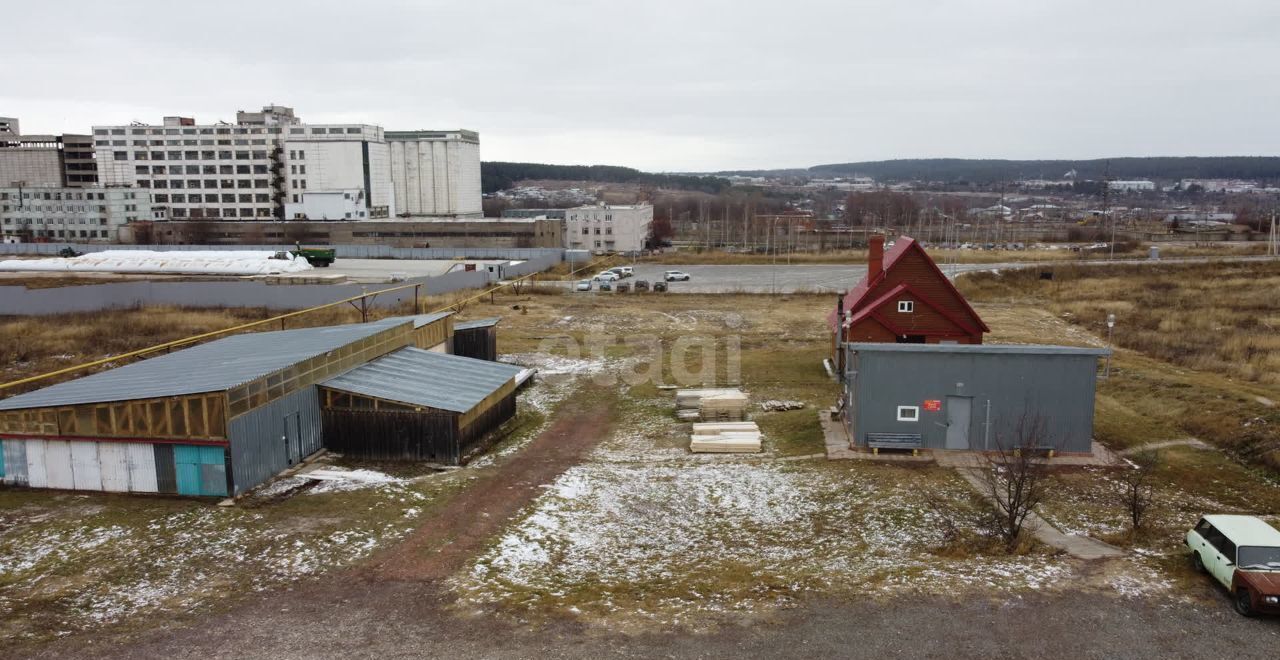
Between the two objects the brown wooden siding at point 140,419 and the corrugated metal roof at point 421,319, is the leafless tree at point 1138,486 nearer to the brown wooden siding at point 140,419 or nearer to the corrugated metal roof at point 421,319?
the brown wooden siding at point 140,419

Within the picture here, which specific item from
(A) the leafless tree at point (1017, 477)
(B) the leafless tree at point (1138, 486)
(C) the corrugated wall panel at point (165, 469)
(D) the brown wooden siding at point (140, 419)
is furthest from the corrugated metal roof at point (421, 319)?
(B) the leafless tree at point (1138, 486)

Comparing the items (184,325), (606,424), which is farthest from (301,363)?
(184,325)

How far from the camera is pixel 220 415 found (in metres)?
20.1

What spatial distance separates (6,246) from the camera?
295ft

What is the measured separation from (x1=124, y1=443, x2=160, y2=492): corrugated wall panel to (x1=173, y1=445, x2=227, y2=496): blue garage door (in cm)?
62

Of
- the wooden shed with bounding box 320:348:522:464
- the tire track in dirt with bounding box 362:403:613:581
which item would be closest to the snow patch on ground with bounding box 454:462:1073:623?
the tire track in dirt with bounding box 362:403:613:581

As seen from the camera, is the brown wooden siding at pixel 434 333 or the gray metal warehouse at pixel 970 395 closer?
the gray metal warehouse at pixel 970 395

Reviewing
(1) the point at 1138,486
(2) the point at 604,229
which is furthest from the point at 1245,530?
(2) the point at 604,229

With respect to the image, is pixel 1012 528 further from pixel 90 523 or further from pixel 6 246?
pixel 6 246

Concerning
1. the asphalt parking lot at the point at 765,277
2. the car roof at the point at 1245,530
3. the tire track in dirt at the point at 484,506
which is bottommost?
the tire track in dirt at the point at 484,506

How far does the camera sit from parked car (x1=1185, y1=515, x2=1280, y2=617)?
13859 mm

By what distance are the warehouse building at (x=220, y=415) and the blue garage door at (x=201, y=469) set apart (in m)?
0.02

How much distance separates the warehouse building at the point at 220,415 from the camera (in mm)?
20281

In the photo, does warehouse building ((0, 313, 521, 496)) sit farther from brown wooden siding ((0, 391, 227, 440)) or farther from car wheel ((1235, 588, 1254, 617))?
car wheel ((1235, 588, 1254, 617))
